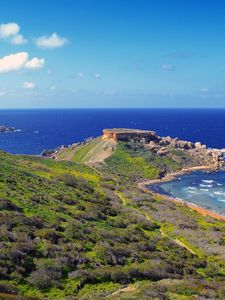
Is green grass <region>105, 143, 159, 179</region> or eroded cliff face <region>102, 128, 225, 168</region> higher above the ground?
eroded cliff face <region>102, 128, 225, 168</region>

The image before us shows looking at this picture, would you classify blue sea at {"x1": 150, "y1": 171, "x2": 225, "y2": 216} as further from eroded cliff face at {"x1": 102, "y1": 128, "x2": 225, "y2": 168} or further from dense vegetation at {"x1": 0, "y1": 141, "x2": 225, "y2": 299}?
dense vegetation at {"x1": 0, "y1": 141, "x2": 225, "y2": 299}

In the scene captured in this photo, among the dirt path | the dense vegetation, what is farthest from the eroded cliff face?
the dense vegetation

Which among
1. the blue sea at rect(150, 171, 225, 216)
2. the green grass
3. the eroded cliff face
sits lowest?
the blue sea at rect(150, 171, 225, 216)

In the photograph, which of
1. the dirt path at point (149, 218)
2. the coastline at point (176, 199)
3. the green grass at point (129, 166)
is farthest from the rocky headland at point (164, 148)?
the dirt path at point (149, 218)

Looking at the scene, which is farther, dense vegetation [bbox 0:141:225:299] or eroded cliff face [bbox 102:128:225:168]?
eroded cliff face [bbox 102:128:225:168]

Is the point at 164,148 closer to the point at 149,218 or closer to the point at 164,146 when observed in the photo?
the point at 164,146

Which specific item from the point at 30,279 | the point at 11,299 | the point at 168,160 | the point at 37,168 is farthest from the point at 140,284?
the point at 168,160

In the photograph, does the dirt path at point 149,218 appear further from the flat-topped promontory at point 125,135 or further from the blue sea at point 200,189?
the flat-topped promontory at point 125,135

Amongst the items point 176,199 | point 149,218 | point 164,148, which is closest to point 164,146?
point 164,148

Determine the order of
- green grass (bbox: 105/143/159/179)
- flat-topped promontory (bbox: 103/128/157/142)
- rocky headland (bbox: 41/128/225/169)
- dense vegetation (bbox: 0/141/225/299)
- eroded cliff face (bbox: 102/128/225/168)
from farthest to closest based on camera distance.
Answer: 1. flat-topped promontory (bbox: 103/128/157/142)
2. eroded cliff face (bbox: 102/128/225/168)
3. rocky headland (bbox: 41/128/225/169)
4. green grass (bbox: 105/143/159/179)
5. dense vegetation (bbox: 0/141/225/299)

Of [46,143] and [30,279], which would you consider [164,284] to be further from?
[46,143]
